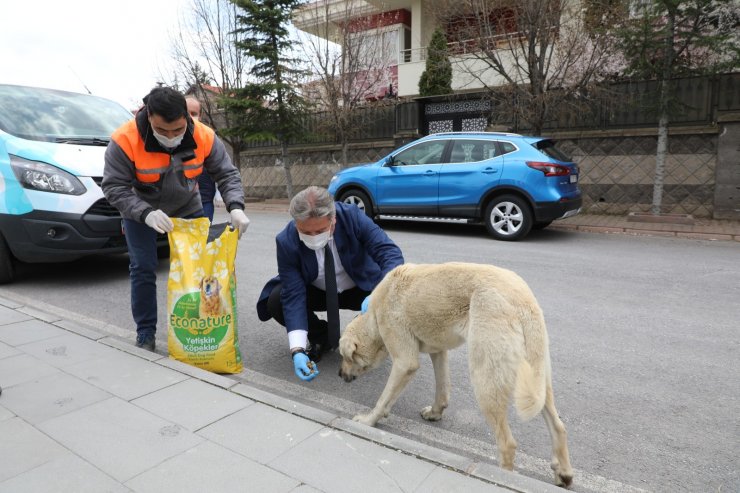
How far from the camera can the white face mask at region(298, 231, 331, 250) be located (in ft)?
10.6

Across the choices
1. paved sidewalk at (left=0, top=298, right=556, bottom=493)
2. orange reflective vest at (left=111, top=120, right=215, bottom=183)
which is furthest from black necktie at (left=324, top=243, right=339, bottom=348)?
orange reflective vest at (left=111, top=120, right=215, bottom=183)

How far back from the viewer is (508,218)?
8.76 metres

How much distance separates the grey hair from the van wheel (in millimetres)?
4449

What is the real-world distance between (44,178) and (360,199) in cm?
632

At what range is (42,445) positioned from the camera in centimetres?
242

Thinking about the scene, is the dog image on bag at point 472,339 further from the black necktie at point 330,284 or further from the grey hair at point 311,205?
the grey hair at point 311,205

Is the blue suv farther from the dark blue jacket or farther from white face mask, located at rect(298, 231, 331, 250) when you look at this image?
white face mask, located at rect(298, 231, 331, 250)

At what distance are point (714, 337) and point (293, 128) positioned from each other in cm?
1354

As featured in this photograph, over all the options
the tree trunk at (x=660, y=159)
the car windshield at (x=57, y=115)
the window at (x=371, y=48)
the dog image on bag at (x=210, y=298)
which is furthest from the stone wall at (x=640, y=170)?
the dog image on bag at (x=210, y=298)

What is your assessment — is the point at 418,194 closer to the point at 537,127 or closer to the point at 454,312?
the point at 537,127

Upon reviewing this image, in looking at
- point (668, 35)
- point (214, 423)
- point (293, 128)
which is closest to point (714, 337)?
point (214, 423)

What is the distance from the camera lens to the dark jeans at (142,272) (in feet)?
12.2

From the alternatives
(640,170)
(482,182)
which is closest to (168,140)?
(482,182)

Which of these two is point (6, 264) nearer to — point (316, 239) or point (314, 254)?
point (314, 254)
